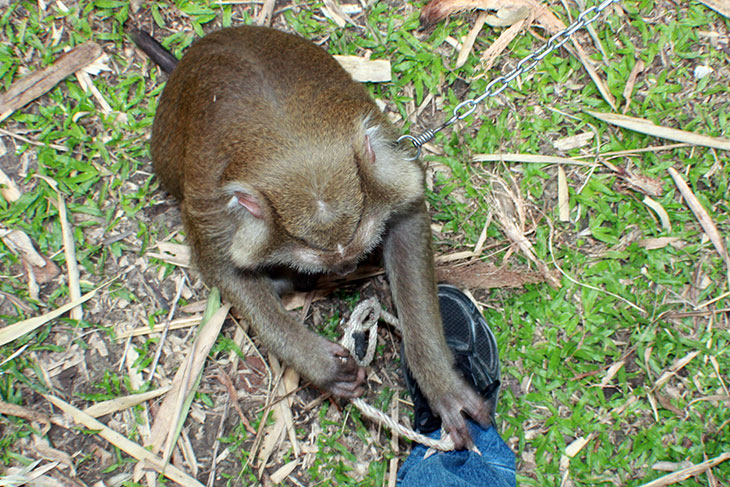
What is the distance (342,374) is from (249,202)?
1264 millimetres

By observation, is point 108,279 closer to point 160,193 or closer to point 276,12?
point 160,193

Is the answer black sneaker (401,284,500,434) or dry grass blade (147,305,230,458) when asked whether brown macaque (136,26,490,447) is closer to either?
black sneaker (401,284,500,434)

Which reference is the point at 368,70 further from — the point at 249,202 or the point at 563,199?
the point at 249,202

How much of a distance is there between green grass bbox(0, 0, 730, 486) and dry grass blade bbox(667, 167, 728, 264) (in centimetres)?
5

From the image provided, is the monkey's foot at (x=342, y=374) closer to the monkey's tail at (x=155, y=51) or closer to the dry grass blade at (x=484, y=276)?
the dry grass blade at (x=484, y=276)

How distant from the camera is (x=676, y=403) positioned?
12.8 feet

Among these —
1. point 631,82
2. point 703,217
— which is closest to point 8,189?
point 631,82

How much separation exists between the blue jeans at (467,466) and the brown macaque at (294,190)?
0.10 m

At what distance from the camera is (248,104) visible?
10.3ft

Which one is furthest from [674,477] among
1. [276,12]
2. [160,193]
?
[276,12]

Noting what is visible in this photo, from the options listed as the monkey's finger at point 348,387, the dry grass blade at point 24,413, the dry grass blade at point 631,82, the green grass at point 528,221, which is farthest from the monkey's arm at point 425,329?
the dry grass blade at point 24,413

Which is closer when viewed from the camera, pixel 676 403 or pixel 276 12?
pixel 676 403

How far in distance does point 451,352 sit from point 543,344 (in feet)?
2.04

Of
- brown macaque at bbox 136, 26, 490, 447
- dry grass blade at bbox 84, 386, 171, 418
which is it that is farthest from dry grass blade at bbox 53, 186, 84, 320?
brown macaque at bbox 136, 26, 490, 447
